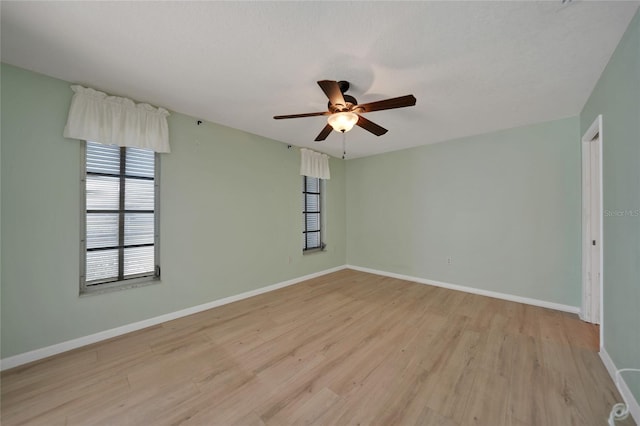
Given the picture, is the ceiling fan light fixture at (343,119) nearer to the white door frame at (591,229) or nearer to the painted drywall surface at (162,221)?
the painted drywall surface at (162,221)

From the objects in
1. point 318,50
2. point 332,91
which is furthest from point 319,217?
point 318,50

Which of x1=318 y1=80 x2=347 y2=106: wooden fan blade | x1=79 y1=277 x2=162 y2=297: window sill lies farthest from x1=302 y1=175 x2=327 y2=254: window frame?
x1=318 y1=80 x2=347 y2=106: wooden fan blade

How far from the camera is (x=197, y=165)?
3.04 metres

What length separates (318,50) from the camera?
1.75 metres

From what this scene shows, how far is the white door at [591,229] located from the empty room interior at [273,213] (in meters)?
0.03

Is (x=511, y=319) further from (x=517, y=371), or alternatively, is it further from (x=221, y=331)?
(x=221, y=331)

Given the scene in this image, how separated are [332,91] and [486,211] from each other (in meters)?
3.21

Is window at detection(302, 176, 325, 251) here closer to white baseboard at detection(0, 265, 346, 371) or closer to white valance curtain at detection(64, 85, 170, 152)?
white baseboard at detection(0, 265, 346, 371)

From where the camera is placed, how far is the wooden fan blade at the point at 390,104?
1840 mm

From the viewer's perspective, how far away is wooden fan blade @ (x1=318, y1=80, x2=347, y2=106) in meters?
1.71

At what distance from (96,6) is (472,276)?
5.02 meters

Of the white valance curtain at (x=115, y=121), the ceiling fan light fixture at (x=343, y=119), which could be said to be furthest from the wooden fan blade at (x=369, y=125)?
the white valance curtain at (x=115, y=121)

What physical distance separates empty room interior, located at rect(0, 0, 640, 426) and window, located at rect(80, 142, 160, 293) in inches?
0.7

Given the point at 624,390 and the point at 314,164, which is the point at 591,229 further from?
the point at 314,164
